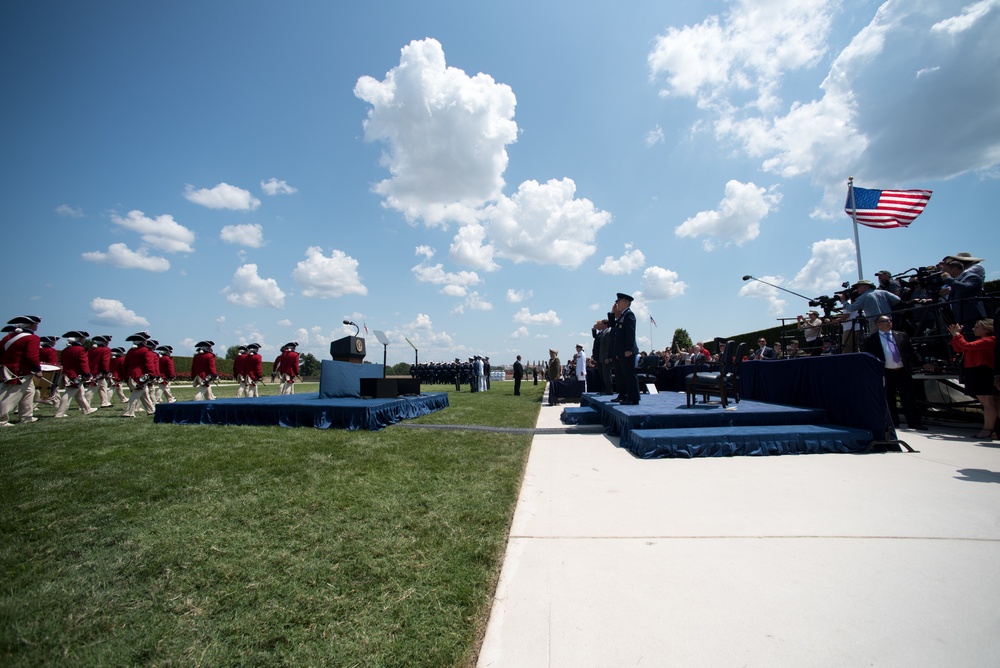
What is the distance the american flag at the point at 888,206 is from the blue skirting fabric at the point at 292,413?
14321mm

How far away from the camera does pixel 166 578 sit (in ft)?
7.00

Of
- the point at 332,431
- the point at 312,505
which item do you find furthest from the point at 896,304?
the point at 332,431

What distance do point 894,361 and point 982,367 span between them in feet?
3.44

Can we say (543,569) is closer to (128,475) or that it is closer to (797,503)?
(797,503)

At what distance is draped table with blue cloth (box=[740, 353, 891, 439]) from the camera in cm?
485

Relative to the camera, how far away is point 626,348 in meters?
7.21

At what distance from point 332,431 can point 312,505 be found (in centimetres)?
432

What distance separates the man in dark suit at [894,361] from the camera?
20.1 ft

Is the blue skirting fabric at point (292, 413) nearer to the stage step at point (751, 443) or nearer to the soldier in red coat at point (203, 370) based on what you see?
the soldier in red coat at point (203, 370)

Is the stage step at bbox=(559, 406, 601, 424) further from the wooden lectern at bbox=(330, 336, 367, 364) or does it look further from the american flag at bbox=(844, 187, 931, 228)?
the american flag at bbox=(844, 187, 931, 228)

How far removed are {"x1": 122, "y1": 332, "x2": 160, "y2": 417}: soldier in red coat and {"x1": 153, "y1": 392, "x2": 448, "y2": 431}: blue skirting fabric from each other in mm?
2494

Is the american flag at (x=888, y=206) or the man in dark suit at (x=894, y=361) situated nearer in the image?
the man in dark suit at (x=894, y=361)

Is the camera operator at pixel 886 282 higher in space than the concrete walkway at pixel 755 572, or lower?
higher

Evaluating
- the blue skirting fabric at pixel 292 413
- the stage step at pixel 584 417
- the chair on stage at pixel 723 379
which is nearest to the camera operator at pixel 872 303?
the chair on stage at pixel 723 379
